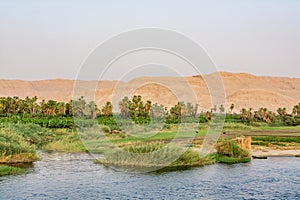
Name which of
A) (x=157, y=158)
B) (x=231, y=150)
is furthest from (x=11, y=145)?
(x=231, y=150)

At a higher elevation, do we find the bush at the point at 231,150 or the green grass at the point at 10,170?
the bush at the point at 231,150

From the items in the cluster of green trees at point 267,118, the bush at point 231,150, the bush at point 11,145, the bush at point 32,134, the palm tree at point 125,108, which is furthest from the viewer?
the cluster of green trees at point 267,118

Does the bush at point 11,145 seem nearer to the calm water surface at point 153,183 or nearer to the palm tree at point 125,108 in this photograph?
the calm water surface at point 153,183

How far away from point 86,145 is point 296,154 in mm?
20453

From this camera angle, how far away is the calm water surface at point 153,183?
25.4 meters

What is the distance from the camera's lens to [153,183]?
29000 mm

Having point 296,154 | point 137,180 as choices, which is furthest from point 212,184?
point 296,154

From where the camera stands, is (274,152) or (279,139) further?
(279,139)

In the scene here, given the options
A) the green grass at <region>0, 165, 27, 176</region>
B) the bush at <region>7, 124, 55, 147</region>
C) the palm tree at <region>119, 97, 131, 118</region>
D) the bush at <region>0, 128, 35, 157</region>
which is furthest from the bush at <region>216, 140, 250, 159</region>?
the palm tree at <region>119, 97, 131, 118</region>

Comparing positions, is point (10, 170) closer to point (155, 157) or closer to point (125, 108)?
point (155, 157)

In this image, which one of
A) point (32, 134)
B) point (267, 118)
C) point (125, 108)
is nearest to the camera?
point (32, 134)

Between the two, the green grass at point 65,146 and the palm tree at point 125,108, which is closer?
the green grass at point 65,146

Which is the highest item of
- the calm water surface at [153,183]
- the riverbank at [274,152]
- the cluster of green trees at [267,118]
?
the cluster of green trees at [267,118]

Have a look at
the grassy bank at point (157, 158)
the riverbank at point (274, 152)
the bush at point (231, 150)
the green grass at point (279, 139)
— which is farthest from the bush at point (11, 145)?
the green grass at point (279, 139)
